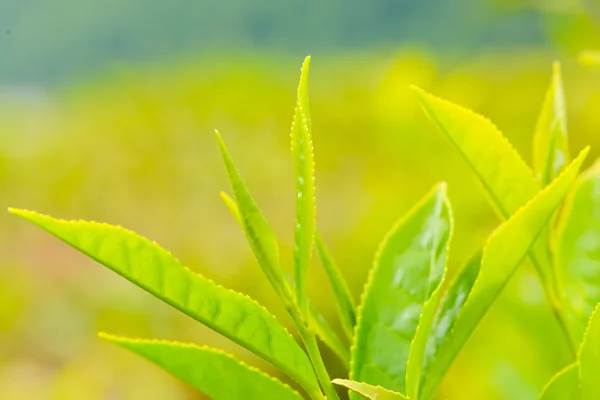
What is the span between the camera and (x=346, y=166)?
107 cm

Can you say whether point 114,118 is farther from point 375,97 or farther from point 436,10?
point 436,10

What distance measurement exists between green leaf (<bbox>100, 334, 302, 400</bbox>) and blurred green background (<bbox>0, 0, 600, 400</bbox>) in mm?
190

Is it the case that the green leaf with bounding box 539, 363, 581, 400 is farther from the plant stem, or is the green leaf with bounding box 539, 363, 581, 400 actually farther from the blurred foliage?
the blurred foliage

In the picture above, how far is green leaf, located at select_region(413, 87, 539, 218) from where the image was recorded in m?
0.23

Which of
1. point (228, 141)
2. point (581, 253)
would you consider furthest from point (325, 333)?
point (228, 141)

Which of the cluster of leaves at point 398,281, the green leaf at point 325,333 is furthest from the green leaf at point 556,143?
the green leaf at point 325,333

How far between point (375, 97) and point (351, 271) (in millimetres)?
408

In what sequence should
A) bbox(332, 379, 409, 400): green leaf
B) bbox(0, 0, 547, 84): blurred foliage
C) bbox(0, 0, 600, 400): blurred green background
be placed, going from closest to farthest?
bbox(332, 379, 409, 400): green leaf, bbox(0, 0, 600, 400): blurred green background, bbox(0, 0, 547, 84): blurred foliage

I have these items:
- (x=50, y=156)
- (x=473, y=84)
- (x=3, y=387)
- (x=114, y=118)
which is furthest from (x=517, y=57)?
(x=3, y=387)

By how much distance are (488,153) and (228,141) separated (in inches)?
38.2

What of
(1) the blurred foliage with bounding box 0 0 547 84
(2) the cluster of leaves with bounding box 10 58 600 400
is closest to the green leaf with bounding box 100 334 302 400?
(2) the cluster of leaves with bounding box 10 58 600 400

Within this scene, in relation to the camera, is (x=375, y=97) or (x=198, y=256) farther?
(x=375, y=97)

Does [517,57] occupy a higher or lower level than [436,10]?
lower

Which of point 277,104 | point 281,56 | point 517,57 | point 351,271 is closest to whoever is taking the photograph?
point 351,271
